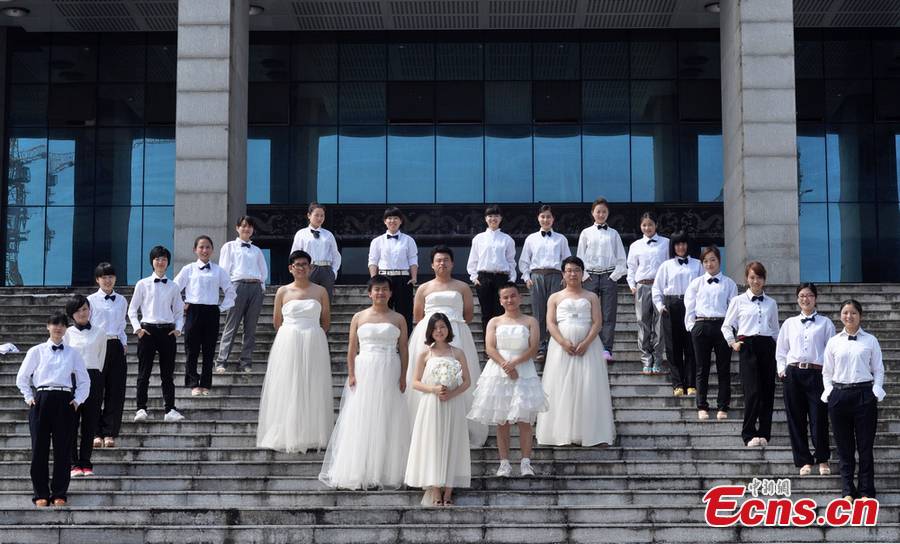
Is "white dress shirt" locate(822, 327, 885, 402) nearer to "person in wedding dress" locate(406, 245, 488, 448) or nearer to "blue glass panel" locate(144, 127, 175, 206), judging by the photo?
"person in wedding dress" locate(406, 245, 488, 448)

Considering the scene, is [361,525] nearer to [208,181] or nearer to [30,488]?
[30,488]

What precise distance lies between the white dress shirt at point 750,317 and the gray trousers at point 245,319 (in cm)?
528

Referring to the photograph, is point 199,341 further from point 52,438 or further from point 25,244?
point 25,244

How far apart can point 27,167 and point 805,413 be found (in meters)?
20.9

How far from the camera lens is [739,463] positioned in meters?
12.0

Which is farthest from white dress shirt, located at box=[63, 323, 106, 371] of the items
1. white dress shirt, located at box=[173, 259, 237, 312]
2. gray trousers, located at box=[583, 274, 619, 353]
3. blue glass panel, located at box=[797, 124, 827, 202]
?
blue glass panel, located at box=[797, 124, 827, 202]

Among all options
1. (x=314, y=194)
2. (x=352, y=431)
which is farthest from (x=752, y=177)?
(x=352, y=431)

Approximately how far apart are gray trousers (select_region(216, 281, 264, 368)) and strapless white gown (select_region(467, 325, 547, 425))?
12.2 ft

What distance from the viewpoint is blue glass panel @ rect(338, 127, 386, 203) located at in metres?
28.0

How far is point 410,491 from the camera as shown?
11.4 meters

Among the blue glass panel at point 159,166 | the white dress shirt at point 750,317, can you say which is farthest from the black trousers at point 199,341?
the blue glass panel at point 159,166


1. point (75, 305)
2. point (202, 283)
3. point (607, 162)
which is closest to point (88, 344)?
point (75, 305)

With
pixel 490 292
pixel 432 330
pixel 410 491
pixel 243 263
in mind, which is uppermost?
pixel 243 263

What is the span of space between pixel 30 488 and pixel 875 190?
68.5 feet
